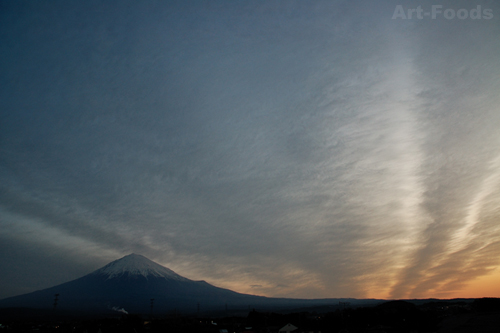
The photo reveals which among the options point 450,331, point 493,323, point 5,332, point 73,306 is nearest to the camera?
point 493,323

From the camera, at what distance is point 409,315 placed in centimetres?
6128

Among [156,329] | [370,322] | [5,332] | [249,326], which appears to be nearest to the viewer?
[5,332]

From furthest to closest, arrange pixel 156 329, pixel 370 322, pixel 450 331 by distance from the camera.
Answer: pixel 370 322, pixel 156 329, pixel 450 331

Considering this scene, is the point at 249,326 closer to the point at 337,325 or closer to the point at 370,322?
the point at 337,325

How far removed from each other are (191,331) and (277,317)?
39.3 meters

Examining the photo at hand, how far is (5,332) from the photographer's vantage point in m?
57.8

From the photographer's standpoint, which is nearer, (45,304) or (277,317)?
(277,317)

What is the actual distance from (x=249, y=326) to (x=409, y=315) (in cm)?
4231

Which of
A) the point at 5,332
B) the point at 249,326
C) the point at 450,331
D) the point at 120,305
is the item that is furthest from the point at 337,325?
the point at 120,305

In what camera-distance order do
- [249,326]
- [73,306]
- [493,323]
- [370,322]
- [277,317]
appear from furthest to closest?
1. [73,306]
2. [277,317]
3. [249,326]
4. [370,322]
5. [493,323]

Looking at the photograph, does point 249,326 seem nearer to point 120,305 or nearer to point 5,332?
point 5,332

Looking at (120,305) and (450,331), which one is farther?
(120,305)

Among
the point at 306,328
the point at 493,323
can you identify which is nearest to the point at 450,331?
the point at 493,323

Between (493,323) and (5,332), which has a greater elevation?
(493,323)
